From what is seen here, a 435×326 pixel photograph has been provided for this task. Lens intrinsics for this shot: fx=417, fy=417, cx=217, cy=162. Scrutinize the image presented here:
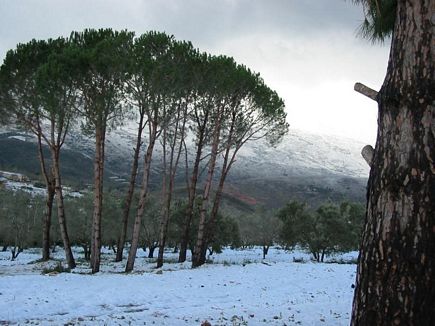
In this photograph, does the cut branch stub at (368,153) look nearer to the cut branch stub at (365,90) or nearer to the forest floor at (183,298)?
the cut branch stub at (365,90)

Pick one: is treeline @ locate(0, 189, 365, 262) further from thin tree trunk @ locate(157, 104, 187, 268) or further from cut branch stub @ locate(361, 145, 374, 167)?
cut branch stub @ locate(361, 145, 374, 167)

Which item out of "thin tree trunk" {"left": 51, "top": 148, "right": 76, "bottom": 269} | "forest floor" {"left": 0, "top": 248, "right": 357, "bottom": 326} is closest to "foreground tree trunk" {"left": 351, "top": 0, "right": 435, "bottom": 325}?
"forest floor" {"left": 0, "top": 248, "right": 357, "bottom": 326}

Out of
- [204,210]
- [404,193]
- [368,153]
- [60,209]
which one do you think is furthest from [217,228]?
[404,193]

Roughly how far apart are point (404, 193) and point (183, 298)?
32.9 feet

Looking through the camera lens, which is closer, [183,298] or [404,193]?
[404,193]

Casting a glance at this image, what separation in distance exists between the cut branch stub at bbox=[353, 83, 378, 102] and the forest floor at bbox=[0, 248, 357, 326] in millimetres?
6199

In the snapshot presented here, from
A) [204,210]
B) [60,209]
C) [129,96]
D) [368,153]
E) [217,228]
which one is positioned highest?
[129,96]

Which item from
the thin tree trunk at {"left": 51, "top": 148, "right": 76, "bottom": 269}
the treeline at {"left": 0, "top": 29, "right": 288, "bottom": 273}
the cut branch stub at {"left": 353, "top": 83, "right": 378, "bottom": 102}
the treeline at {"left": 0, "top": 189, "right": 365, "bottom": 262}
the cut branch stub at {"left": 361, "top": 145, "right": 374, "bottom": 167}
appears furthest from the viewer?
the treeline at {"left": 0, "top": 189, "right": 365, "bottom": 262}

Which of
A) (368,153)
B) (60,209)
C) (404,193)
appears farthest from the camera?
(60,209)

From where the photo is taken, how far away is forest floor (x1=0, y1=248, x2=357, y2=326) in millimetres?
9070

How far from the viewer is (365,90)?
376cm

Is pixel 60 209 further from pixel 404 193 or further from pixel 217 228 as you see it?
pixel 217 228

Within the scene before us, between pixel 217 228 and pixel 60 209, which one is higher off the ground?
pixel 60 209

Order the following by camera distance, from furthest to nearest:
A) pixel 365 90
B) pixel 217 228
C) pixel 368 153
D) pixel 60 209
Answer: pixel 217 228 < pixel 60 209 < pixel 365 90 < pixel 368 153
